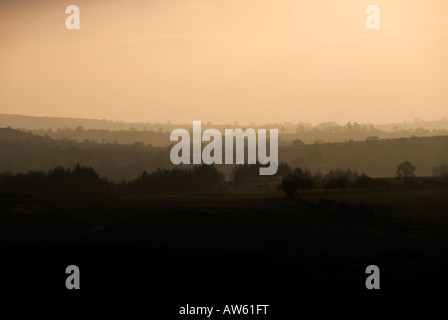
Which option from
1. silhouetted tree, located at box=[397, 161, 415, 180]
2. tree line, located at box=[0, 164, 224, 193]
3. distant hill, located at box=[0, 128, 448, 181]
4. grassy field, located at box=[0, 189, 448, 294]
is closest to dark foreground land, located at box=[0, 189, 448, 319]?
grassy field, located at box=[0, 189, 448, 294]

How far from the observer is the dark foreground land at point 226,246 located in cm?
2820

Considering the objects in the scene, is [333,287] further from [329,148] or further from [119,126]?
[119,126]

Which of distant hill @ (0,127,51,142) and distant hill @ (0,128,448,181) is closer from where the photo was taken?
distant hill @ (0,128,448,181)

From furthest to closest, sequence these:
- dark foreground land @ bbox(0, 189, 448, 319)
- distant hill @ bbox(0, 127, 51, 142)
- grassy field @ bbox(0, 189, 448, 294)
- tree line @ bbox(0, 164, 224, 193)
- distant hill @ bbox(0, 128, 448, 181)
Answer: distant hill @ bbox(0, 127, 51, 142)
distant hill @ bbox(0, 128, 448, 181)
tree line @ bbox(0, 164, 224, 193)
grassy field @ bbox(0, 189, 448, 294)
dark foreground land @ bbox(0, 189, 448, 319)

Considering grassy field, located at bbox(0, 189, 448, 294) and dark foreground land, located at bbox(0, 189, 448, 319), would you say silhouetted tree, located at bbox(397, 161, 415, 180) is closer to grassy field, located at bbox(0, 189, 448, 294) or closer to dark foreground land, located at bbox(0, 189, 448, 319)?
dark foreground land, located at bbox(0, 189, 448, 319)

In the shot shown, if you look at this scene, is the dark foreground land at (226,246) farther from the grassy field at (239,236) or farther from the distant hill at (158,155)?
the distant hill at (158,155)

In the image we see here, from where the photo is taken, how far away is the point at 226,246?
211ft

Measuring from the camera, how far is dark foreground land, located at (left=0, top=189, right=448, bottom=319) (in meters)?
28.2

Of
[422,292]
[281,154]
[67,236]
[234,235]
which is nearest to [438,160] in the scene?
[281,154]

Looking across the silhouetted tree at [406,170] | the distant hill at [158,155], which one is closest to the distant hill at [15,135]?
the distant hill at [158,155]

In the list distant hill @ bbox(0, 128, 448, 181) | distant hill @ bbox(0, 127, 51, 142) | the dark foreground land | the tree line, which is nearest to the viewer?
the dark foreground land

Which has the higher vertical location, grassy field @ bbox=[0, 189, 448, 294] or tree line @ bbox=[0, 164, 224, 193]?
tree line @ bbox=[0, 164, 224, 193]

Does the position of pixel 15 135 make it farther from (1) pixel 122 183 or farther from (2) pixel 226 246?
(2) pixel 226 246

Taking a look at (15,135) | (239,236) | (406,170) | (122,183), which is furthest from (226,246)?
(15,135)
